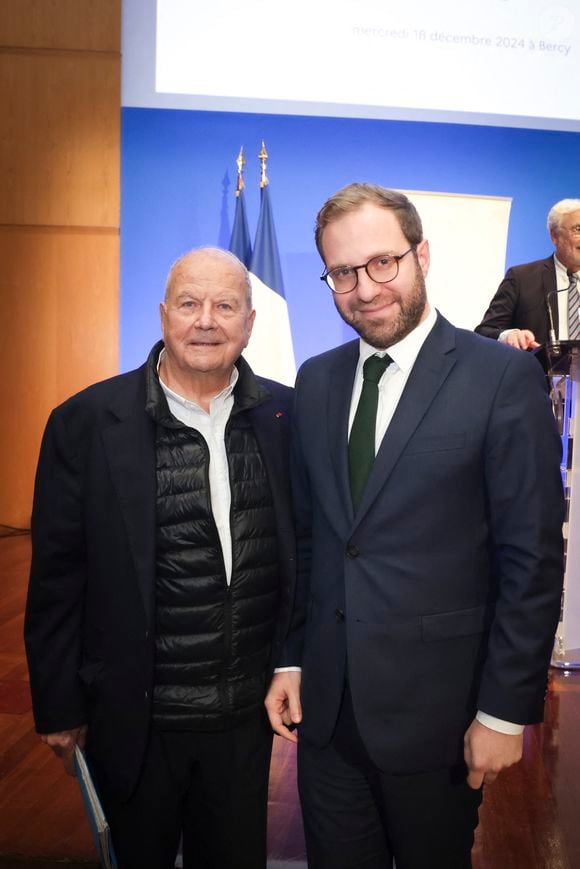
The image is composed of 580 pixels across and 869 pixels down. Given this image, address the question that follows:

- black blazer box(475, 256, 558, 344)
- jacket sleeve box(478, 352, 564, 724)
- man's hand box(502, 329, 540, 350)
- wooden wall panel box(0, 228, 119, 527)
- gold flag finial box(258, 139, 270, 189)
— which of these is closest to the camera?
jacket sleeve box(478, 352, 564, 724)

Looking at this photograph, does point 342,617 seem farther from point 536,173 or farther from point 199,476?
point 536,173

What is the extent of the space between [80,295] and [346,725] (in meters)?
4.81

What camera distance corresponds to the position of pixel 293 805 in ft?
7.36

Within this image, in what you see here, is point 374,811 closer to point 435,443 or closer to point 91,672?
point 91,672

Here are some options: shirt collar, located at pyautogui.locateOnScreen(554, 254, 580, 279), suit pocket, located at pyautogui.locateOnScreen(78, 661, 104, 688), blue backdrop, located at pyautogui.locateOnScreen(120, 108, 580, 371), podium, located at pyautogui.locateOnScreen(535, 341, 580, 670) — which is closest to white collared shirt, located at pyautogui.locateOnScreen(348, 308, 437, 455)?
suit pocket, located at pyautogui.locateOnScreen(78, 661, 104, 688)

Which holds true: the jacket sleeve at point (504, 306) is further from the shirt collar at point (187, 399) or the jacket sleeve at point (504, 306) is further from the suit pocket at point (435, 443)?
the suit pocket at point (435, 443)

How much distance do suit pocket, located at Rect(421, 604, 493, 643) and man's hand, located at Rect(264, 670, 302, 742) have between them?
326mm

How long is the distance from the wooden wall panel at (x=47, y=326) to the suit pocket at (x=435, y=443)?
4.64 metres

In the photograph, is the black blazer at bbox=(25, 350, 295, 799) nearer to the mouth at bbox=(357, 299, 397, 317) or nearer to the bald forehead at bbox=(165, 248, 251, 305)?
the bald forehead at bbox=(165, 248, 251, 305)

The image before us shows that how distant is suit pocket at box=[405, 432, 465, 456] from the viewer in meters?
1.27

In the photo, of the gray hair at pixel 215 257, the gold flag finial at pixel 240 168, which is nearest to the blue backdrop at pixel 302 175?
the gold flag finial at pixel 240 168

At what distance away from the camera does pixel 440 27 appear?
15.9 feet

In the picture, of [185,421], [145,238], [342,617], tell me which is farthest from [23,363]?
[342,617]

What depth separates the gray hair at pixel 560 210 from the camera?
137 inches
